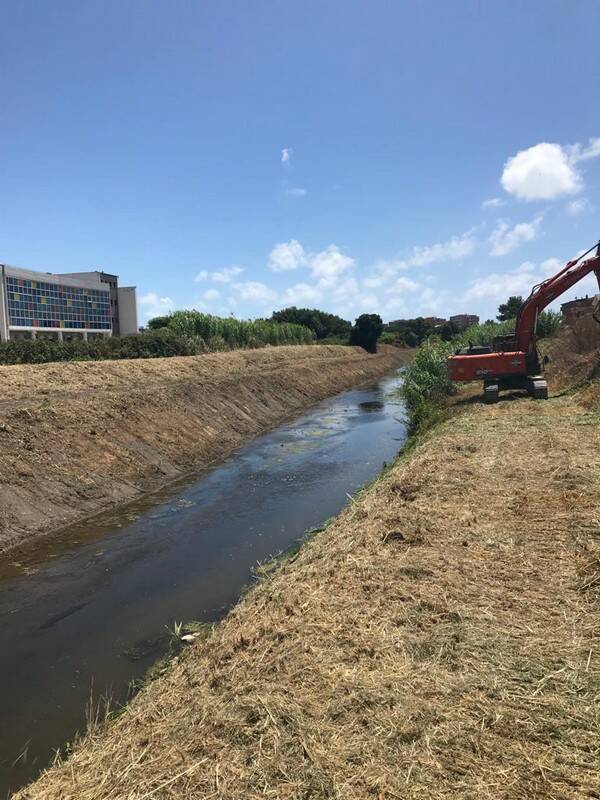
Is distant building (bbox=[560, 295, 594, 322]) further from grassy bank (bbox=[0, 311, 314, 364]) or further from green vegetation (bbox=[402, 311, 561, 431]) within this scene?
grassy bank (bbox=[0, 311, 314, 364])

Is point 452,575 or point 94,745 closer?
point 94,745

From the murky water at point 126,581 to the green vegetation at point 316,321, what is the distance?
61.6 meters

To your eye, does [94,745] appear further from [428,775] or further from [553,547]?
[553,547]

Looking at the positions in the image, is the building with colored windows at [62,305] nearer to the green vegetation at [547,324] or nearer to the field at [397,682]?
the green vegetation at [547,324]

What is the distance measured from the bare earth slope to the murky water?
103 cm

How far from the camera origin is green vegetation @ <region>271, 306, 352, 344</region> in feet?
249

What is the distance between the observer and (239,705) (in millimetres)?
3504

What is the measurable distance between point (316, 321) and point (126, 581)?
230 ft

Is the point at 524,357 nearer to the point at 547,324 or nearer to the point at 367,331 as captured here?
the point at 547,324

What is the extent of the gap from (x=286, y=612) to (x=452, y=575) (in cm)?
157

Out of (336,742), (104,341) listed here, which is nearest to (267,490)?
(336,742)

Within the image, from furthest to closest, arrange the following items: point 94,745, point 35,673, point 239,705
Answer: point 35,673, point 94,745, point 239,705

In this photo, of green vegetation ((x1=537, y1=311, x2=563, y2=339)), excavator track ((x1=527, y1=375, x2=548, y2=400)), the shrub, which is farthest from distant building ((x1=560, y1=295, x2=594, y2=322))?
the shrub

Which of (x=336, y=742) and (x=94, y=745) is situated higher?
(x=336, y=742)
